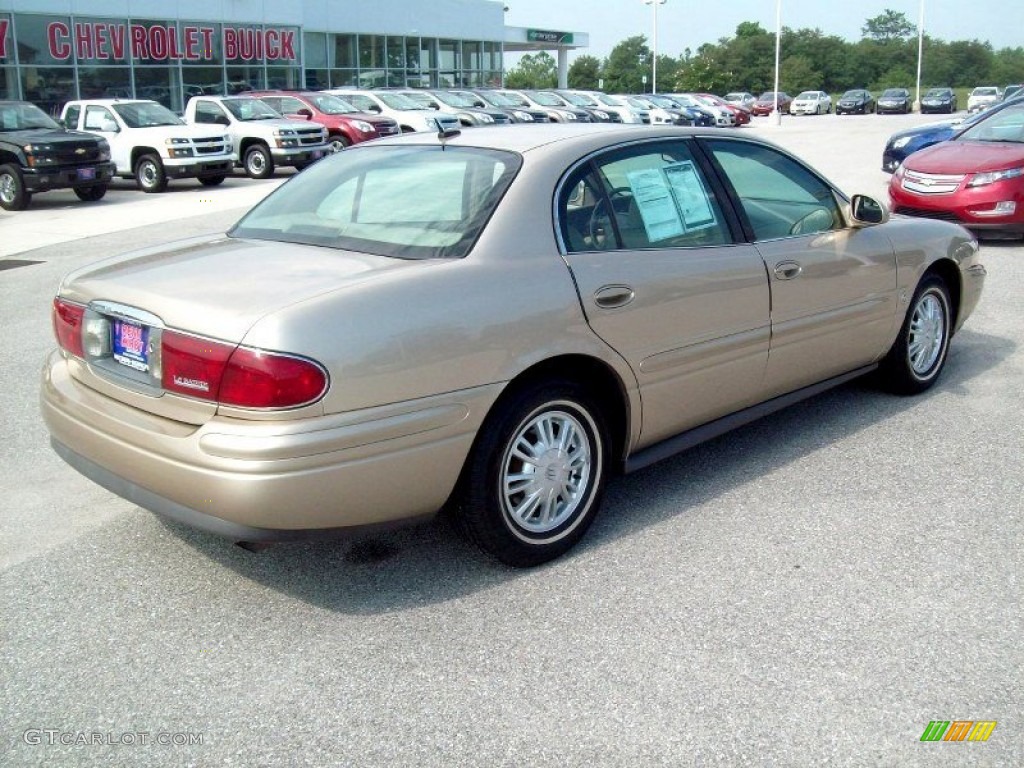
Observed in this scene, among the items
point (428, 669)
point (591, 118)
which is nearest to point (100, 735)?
point (428, 669)

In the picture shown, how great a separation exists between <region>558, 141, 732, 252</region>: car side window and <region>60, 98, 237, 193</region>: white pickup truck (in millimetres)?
17021

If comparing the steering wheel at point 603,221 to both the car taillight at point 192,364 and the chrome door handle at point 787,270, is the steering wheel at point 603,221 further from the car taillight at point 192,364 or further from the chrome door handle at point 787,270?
the car taillight at point 192,364

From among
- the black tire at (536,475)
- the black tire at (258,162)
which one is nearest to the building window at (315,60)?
the black tire at (258,162)

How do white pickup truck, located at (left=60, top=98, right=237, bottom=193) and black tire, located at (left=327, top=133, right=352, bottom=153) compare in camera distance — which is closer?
white pickup truck, located at (left=60, top=98, right=237, bottom=193)

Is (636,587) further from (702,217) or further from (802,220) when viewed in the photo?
(802,220)

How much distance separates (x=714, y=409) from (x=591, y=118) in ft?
98.2

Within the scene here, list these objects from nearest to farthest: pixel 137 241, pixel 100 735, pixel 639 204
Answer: pixel 100 735
pixel 639 204
pixel 137 241

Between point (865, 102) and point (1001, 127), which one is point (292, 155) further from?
point (865, 102)

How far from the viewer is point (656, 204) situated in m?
4.57

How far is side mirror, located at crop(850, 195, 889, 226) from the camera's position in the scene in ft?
17.9

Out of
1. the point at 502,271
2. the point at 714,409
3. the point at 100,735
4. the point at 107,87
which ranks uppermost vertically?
the point at 107,87

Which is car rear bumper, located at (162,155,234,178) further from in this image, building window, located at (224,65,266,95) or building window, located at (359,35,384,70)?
building window, located at (359,35,384,70)

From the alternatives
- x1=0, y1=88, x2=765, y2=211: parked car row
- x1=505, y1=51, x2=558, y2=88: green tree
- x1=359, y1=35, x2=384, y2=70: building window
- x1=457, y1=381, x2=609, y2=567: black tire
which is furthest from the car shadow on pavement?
x1=505, y1=51, x2=558, y2=88: green tree

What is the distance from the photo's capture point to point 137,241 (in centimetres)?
1355
